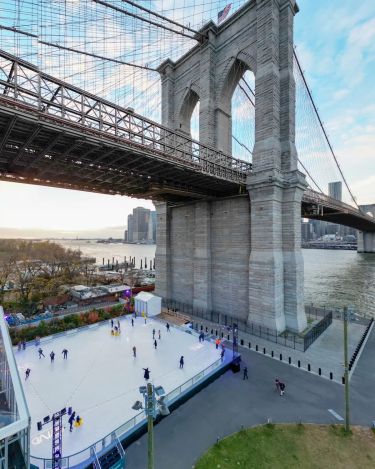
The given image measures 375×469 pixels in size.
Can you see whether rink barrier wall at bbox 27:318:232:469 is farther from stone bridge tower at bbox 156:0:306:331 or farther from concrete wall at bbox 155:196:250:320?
concrete wall at bbox 155:196:250:320

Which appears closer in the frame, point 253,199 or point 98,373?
point 98,373

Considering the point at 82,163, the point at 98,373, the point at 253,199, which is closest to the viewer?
the point at 98,373

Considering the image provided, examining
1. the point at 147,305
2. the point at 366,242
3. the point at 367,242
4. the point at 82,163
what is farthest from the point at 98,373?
the point at 367,242

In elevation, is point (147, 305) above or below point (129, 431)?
above

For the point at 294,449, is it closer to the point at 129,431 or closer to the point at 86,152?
the point at 129,431

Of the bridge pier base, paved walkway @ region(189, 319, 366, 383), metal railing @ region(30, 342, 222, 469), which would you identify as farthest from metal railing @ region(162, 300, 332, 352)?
the bridge pier base

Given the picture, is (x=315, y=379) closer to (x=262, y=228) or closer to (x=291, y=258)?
(x=291, y=258)

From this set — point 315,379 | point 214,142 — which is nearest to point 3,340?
point 315,379
